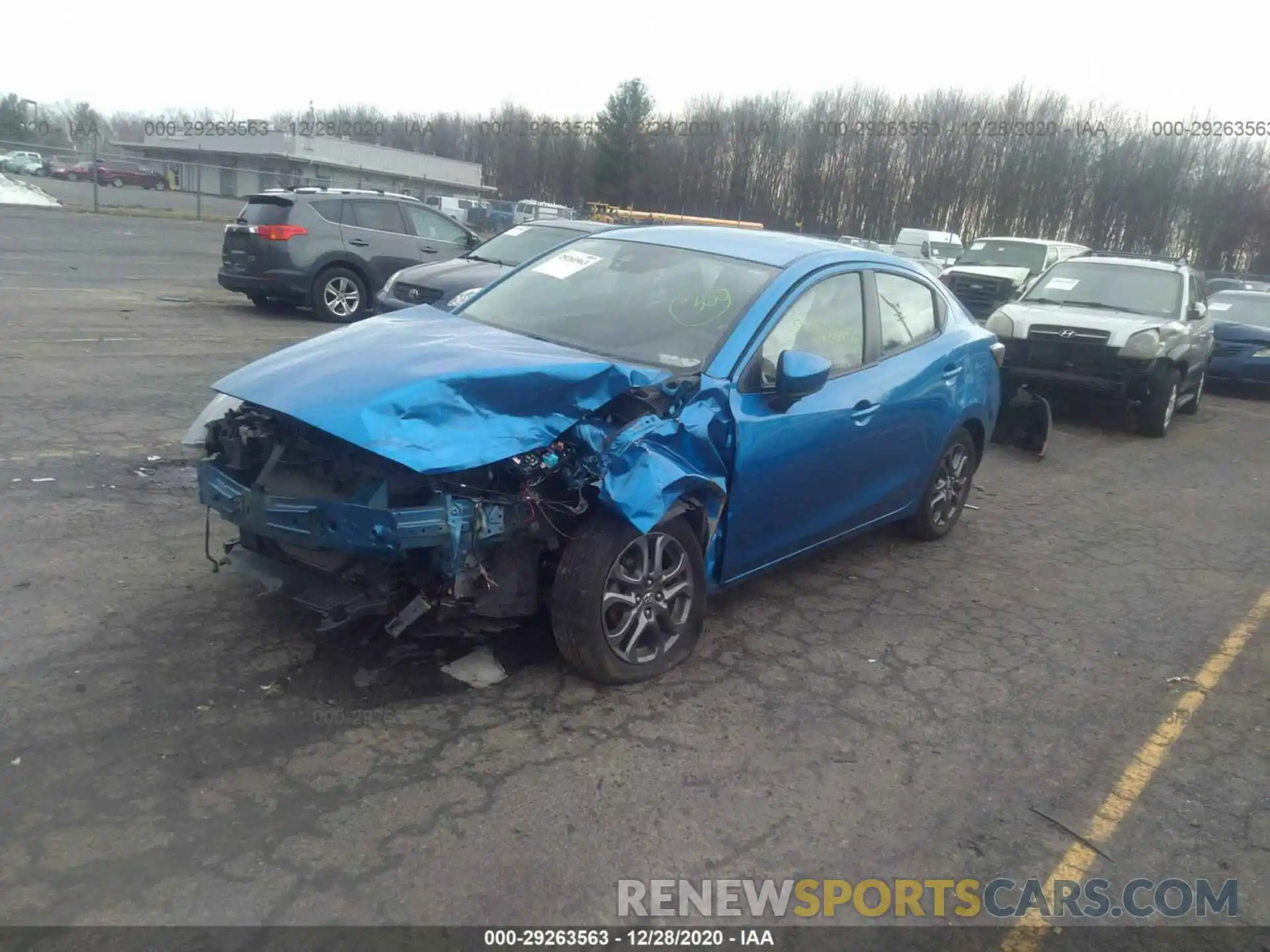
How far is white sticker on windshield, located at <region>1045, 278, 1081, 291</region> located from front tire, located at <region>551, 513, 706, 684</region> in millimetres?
8837

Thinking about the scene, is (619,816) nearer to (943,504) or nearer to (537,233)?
(943,504)

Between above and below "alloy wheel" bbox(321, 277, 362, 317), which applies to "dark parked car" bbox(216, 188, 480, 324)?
above

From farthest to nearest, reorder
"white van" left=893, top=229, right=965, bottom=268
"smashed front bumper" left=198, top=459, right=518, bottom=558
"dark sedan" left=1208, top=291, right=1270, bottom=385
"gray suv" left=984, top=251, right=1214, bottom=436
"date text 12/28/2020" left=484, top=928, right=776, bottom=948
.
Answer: "white van" left=893, top=229, right=965, bottom=268, "dark sedan" left=1208, top=291, right=1270, bottom=385, "gray suv" left=984, top=251, right=1214, bottom=436, "smashed front bumper" left=198, top=459, right=518, bottom=558, "date text 12/28/2020" left=484, top=928, right=776, bottom=948

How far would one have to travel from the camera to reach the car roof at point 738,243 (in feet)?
16.1

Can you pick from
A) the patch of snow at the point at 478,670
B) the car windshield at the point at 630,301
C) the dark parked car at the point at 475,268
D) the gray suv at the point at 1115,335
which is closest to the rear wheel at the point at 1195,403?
the gray suv at the point at 1115,335

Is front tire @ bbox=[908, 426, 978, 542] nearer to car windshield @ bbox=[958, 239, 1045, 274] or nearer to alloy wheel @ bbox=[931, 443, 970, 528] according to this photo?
alloy wheel @ bbox=[931, 443, 970, 528]

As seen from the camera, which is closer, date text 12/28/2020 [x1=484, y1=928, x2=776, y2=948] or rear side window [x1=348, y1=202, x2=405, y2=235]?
date text 12/28/2020 [x1=484, y1=928, x2=776, y2=948]

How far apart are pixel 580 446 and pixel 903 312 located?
257 cm

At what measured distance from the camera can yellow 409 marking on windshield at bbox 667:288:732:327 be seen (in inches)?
176

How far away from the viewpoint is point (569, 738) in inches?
141

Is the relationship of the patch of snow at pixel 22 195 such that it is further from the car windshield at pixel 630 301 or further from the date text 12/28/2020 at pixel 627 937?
the date text 12/28/2020 at pixel 627 937

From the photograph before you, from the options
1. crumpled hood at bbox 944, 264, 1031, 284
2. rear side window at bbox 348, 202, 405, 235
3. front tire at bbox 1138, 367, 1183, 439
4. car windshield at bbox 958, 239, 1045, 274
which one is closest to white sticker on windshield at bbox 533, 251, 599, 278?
front tire at bbox 1138, 367, 1183, 439

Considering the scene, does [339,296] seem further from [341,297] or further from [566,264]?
[566,264]

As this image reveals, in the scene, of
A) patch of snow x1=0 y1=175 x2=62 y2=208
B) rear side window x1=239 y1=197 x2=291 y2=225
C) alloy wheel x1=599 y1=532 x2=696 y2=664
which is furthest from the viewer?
patch of snow x1=0 y1=175 x2=62 y2=208
